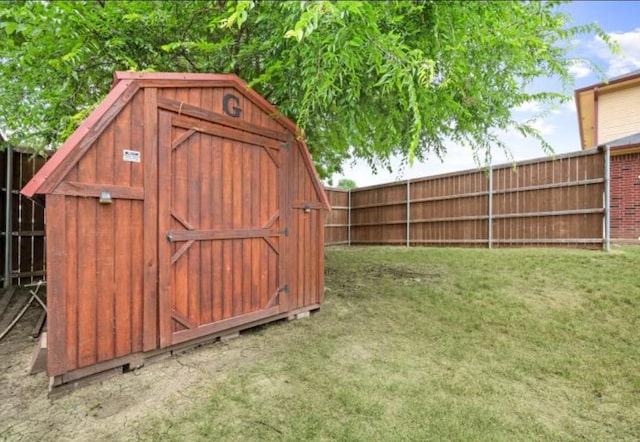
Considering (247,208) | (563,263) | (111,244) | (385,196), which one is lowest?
(563,263)

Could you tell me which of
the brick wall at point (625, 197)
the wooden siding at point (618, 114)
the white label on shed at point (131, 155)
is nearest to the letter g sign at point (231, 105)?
the white label on shed at point (131, 155)

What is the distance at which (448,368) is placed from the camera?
2621mm

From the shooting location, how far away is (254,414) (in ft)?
6.63

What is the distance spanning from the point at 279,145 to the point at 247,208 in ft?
2.70

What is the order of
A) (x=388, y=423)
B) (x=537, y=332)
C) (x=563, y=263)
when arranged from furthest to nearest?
1. (x=563, y=263)
2. (x=537, y=332)
3. (x=388, y=423)

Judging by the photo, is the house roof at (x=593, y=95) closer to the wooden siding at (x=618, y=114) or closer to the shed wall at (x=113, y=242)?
the wooden siding at (x=618, y=114)

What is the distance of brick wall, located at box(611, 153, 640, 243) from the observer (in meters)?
7.50

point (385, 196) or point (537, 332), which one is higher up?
point (385, 196)

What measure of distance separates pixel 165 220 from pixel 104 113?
884 mm

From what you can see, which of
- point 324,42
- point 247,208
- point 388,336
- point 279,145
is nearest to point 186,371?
point 247,208

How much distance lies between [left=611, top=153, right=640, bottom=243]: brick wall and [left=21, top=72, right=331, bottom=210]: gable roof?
29.8 feet

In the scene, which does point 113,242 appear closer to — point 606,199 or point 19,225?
point 19,225

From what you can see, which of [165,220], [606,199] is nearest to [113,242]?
[165,220]

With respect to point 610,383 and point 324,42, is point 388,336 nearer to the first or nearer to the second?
point 610,383
